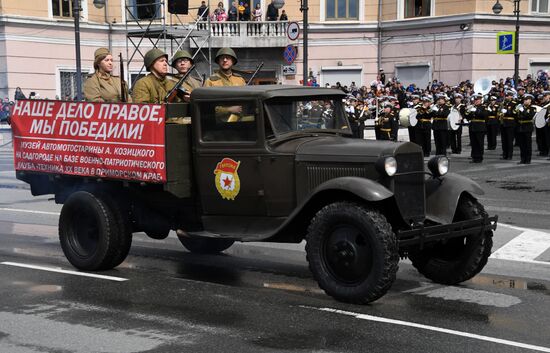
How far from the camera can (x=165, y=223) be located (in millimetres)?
8992

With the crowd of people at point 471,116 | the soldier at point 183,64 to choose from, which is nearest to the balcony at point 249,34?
the crowd of people at point 471,116

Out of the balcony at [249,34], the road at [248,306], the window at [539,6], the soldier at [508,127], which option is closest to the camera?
the road at [248,306]

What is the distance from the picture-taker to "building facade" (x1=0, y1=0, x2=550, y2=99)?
3553 cm

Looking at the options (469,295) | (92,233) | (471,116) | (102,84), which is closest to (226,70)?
(102,84)

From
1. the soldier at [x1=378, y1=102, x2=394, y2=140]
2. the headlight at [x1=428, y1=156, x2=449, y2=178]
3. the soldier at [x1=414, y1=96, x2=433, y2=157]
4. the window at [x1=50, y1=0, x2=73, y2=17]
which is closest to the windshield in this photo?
the headlight at [x1=428, y1=156, x2=449, y2=178]

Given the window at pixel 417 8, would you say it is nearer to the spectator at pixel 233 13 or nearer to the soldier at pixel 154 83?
the spectator at pixel 233 13

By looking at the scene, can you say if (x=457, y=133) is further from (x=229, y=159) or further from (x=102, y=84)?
(x=229, y=159)

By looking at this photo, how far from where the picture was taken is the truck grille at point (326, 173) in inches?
296

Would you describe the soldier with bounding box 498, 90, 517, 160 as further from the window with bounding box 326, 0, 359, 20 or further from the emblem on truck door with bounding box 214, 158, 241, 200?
the emblem on truck door with bounding box 214, 158, 241, 200

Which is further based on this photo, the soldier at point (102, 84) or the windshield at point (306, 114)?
the soldier at point (102, 84)

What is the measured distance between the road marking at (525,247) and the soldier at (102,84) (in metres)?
5.00

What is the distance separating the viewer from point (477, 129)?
23484 millimetres

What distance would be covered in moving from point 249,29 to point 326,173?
3183 centimetres

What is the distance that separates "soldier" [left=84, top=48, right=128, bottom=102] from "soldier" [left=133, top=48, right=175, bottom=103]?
30.7 inches
